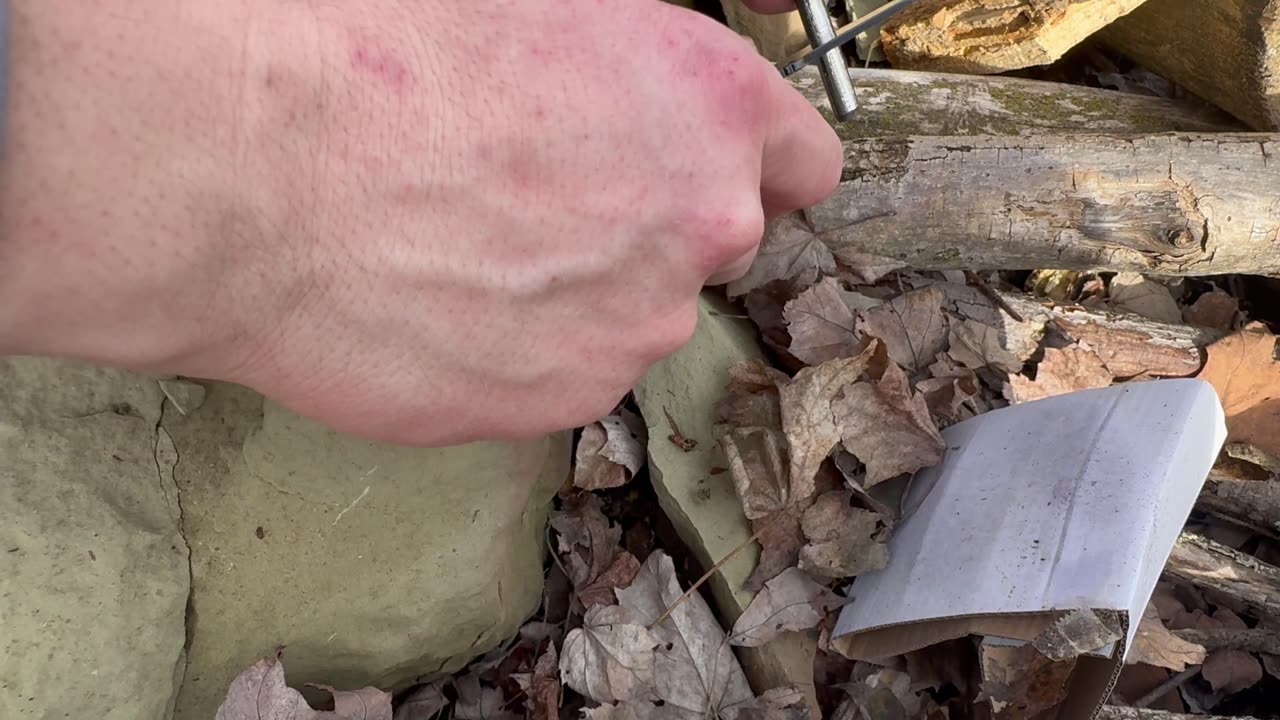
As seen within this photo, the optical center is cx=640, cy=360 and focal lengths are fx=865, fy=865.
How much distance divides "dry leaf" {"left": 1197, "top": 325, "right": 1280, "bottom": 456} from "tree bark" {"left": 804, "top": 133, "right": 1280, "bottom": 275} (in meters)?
0.30

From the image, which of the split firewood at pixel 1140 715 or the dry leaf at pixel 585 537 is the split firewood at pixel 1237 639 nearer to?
the split firewood at pixel 1140 715

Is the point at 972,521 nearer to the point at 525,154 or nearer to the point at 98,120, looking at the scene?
the point at 525,154

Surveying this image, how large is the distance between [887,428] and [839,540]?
285mm

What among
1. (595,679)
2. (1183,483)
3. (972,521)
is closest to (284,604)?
(595,679)

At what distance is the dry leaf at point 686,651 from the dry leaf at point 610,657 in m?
0.02

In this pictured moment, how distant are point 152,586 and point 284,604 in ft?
0.89

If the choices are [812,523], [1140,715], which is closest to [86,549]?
[812,523]

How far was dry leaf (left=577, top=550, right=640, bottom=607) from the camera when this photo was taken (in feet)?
7.00

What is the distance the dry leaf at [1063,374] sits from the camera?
2266mm

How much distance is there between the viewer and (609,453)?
218 cm

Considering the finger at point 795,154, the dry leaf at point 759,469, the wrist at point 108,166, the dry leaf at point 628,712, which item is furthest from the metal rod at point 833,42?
the dry leaf at point 628,712

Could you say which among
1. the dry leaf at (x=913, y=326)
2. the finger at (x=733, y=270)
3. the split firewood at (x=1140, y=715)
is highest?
the finger at (x=733, y=270)

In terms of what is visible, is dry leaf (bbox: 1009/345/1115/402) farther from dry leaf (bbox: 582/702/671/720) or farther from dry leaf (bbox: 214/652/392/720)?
dry leaf (bbox: 214/652/392/720)

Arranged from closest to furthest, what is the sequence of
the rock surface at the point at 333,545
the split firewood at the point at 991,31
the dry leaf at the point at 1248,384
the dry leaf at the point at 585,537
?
the rock surface at the point at 333,545 < the dry leaf at the point at 585,537 < the dry leaf at the point at 1248,384 < the split firewood at the point at 991,31
